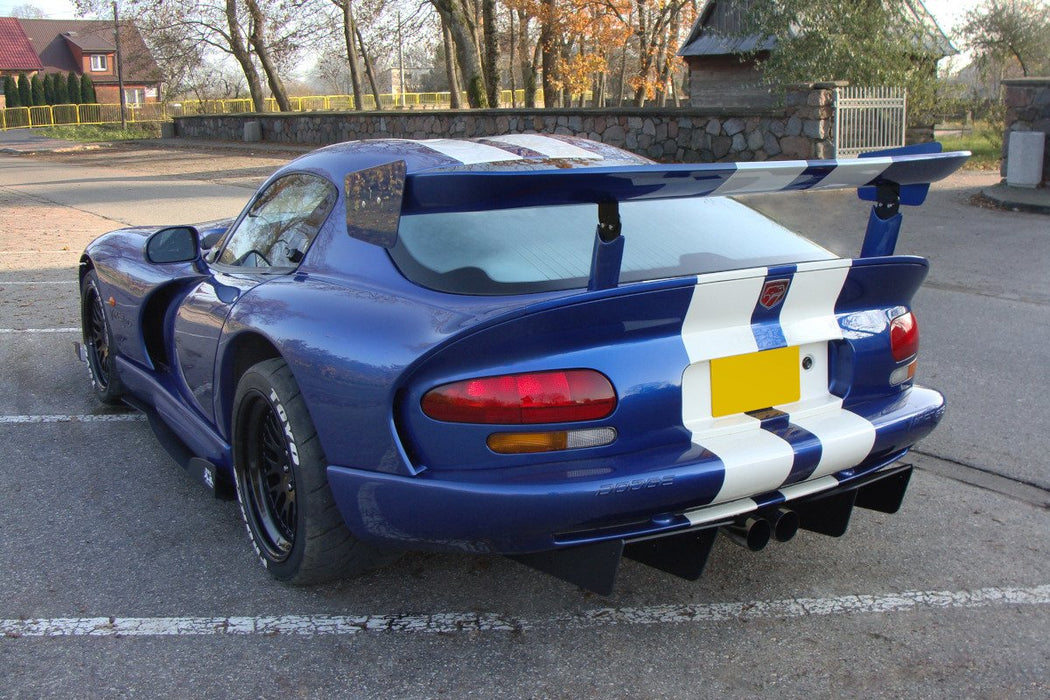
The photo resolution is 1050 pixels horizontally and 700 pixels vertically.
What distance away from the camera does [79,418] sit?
16.1 ft

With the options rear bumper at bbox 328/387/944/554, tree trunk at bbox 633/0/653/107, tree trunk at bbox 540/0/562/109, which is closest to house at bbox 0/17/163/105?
tree trunk at bbox 540/0/562/109

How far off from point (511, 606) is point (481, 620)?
126mm

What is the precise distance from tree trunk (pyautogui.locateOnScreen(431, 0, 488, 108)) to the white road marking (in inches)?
792

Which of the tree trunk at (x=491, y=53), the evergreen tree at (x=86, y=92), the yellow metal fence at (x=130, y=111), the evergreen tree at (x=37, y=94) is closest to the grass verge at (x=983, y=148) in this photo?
the tree trunk at (x=491, y=53)

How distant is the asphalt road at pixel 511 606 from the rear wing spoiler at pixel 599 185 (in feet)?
3.39

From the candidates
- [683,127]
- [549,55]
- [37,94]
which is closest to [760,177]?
[683,127]

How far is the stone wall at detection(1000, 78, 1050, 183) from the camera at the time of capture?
13731 mm

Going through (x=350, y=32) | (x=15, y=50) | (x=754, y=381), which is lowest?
(x=754, y=381)

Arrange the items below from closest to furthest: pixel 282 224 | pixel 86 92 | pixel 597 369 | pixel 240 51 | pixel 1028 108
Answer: pixel 597 369, pixel 282 224, pixel 1028 108, pixel 240 51, pixel 86 92

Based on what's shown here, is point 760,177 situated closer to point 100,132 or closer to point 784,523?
point 784,523

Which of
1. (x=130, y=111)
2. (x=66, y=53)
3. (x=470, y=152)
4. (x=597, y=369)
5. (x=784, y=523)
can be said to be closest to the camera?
(x=597, y=369)

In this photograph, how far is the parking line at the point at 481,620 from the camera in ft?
9.35

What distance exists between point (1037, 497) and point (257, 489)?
284 cm

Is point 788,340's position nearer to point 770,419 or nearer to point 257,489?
point 770,419
